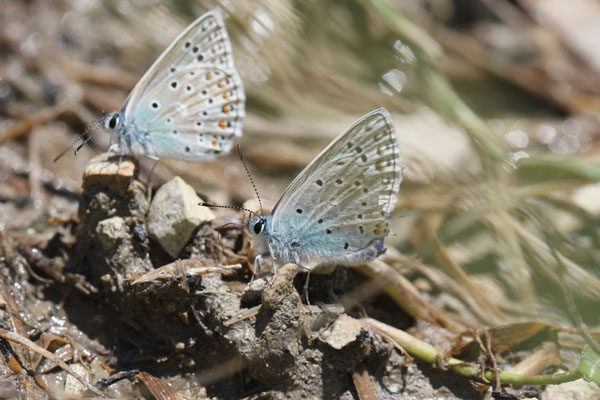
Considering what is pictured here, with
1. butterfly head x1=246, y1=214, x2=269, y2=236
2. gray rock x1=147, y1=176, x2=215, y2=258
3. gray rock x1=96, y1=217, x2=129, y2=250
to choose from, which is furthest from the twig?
gray rock x1=96, y1=217, x2=129, y2=250

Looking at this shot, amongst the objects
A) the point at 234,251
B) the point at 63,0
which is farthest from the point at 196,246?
the point at 63,0

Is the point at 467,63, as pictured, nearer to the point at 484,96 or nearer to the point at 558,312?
the point at 484,96

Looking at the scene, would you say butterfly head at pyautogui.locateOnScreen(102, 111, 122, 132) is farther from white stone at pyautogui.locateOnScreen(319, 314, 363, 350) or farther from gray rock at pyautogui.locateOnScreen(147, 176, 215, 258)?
white stone at pyautogui.locateOnScreen(319, 314, 363, 350)

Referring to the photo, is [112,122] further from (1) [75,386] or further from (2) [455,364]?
(2) [455,364]

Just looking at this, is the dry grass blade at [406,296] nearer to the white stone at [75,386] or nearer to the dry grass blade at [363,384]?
the dry grass blade at [363,384]

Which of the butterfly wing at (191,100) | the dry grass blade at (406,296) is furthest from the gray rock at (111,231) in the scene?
the dry grass blade at (406,296)

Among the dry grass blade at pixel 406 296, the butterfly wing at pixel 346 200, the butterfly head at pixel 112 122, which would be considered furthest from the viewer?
the butterfly head at pixel 112 122
